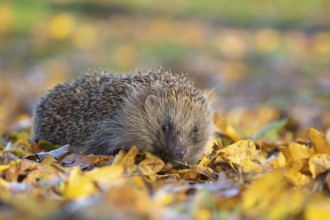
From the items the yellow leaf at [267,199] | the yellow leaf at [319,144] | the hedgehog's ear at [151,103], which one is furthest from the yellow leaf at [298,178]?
the hedgehog's ear at [151,103]

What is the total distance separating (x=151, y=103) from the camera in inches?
244

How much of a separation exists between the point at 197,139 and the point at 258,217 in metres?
2.57

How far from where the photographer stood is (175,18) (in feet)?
71.7

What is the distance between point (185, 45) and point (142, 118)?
1273 cm

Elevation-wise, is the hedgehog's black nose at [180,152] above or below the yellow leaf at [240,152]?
below

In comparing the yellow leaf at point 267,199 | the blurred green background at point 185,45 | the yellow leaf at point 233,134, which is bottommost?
the blurred green background at point 185,45

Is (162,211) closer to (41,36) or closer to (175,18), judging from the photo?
(41,36)

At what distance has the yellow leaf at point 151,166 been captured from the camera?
5.00 meters

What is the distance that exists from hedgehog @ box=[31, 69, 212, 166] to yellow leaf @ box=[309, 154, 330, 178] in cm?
125

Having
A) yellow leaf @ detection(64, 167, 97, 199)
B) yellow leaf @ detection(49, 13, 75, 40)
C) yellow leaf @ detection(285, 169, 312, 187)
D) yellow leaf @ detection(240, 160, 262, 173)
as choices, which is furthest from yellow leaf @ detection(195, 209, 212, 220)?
yellow leaf @ detection(49, 13, 75, 40)

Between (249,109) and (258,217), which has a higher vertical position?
(258,217)

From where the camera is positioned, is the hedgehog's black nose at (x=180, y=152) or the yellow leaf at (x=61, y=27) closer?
the hedgehog's black nose at (x=180, y=152)

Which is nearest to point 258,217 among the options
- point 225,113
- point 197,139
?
point 197,139

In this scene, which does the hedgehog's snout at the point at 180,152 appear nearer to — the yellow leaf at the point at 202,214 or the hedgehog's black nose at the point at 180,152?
the hedgehog's black nose at the point at 180,152
